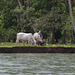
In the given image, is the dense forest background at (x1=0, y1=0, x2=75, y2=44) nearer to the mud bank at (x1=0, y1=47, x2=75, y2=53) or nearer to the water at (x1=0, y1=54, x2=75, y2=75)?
the mud bank at (x1=0, y1=47, x2=75, y2=53)

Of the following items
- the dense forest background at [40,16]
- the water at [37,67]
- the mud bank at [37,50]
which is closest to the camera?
the water at [37,67]

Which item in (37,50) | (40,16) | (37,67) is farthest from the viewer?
(40,16)

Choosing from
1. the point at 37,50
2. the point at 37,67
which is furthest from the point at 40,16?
the point at 37,67

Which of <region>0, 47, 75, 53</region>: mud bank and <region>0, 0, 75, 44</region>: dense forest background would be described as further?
<region>0, 0, 75, 44</region>: dense forest background

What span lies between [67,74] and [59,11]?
32292 millimetres

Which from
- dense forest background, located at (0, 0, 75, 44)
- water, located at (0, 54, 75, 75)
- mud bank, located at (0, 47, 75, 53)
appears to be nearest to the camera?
water, located at (0, 54, 75, 75)

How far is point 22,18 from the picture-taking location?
155ft

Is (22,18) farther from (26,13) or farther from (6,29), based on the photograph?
(6,29)

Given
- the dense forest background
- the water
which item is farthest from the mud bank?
the dense forest background

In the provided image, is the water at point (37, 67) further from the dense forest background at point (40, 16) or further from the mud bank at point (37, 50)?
the dense forest background at point (40, 16)

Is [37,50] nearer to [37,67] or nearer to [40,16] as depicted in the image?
[37,67]

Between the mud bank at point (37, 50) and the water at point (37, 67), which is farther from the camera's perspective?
the mud bank at point (37, 50)

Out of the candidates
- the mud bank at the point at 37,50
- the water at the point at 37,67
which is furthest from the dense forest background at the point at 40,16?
the water at the point at 37,67

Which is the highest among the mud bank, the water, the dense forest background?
the dense forest background
